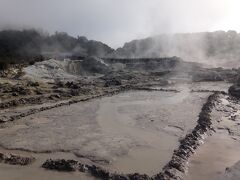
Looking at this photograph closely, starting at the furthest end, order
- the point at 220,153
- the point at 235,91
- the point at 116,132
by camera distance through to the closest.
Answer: the point at 235,91, the point at 116,132, the point at 220,153

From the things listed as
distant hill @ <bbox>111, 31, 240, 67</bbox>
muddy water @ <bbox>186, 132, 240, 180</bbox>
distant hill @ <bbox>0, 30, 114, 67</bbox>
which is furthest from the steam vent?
distant hill @ <bbox>0, 30, 114, 67</bbox>

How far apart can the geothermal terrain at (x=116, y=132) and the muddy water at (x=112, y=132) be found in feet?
0.11

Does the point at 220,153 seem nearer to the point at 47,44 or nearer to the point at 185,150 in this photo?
the point at 185,150

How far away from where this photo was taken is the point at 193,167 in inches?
496

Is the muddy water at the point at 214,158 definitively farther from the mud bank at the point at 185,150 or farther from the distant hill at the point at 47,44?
the distant hill at the point at 47,44

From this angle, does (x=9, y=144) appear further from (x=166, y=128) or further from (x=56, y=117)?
(x=166, y=128)

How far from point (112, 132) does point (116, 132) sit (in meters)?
0.18

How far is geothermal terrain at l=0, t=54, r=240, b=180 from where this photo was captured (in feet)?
40.2

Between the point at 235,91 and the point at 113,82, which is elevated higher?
the point at 113,82

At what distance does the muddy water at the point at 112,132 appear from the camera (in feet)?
44.1

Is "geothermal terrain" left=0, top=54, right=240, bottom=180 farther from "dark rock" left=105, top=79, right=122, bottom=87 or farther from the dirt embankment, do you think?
"dark rock" left=105, top=79, right=122, bottom=87

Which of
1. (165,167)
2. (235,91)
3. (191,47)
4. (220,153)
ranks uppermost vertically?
(191,47)

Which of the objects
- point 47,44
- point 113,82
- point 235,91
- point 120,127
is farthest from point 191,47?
point 120,127

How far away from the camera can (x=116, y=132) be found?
56.3ft
